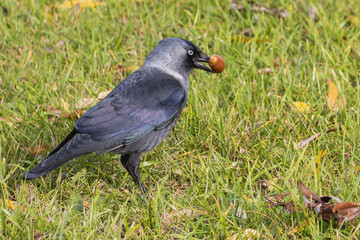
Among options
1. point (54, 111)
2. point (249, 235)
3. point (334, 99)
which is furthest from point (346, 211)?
point (54, 111)

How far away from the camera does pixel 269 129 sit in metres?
4.03

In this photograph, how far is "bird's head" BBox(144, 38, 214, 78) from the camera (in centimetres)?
394

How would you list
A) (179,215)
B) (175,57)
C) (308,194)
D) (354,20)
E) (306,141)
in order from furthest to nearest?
1. (354,20)
2. (175,57)
3. (306,141)
4. (179,215)
5. (308,194)

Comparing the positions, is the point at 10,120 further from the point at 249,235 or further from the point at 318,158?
the point at 318,158

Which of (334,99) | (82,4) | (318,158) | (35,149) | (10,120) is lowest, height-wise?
(334,99)

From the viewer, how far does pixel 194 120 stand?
161 inches

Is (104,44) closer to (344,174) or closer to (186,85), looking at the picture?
(186,85)

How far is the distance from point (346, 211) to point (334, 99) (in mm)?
1699

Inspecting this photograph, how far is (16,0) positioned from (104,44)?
5.33 ft

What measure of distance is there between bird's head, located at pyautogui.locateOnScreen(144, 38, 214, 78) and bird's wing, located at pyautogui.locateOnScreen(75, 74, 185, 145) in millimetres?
187

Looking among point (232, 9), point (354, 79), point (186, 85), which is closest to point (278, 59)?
point (354, 79)

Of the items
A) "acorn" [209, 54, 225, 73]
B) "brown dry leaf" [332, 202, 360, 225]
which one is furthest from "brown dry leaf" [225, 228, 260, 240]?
"acorn" [209, 54, 225, 73]

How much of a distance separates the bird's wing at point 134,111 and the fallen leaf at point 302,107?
3.41 ft

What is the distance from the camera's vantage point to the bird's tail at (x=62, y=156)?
3.29 m
